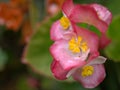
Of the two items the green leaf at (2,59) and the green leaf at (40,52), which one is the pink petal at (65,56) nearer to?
the green leaf at (40,52)

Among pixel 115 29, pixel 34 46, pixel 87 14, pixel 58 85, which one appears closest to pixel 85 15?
pixel 87 14

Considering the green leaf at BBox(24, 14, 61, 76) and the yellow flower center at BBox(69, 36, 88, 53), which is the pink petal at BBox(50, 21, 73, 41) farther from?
the green leaf at BBox(24, 14, 61, 76)

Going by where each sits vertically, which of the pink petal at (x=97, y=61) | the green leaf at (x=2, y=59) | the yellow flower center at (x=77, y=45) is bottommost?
the green leaf at (x=2, y=59)

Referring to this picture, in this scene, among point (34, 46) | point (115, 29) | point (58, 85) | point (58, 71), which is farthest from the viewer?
point (58, 85)

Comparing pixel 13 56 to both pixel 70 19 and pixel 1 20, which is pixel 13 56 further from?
pixel 70 19

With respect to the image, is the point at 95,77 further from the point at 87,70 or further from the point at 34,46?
the point at 34,46

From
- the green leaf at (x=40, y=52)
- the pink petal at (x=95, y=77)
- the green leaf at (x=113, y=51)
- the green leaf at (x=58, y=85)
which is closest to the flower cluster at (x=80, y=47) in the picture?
the pink petal at (x=95, y=77)

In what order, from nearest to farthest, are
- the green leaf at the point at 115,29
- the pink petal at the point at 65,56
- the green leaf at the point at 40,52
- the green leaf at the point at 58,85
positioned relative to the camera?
the pink petal at the point at 65,56, the green leaf at the point at 115,29, the green leaf at the point at 40,52, the green leaf at the point at 58,85

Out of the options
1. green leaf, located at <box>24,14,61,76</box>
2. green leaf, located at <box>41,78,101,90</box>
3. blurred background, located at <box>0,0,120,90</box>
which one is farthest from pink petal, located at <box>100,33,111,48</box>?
green leaf, located at <box>41,78,101,90</box>
